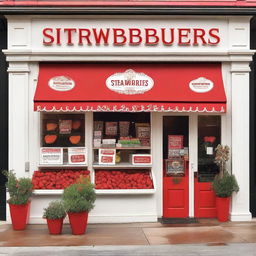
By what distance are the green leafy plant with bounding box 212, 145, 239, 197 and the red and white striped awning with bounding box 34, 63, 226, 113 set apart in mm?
973

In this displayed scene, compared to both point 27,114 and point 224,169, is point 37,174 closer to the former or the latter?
point 27,114

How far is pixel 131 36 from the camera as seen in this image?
1096 centimetres

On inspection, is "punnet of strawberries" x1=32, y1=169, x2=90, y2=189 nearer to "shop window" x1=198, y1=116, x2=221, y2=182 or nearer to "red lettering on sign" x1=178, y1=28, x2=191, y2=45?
"shop window" x1=198, y1=116, x2=221, y2=182

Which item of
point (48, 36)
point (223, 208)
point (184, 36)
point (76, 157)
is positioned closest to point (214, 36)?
point (184, 36)

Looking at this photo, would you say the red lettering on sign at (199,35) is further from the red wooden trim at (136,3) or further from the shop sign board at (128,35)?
the red wooden trim at (136,3)

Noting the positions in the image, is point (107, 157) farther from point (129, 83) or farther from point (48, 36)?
point (48, 36)

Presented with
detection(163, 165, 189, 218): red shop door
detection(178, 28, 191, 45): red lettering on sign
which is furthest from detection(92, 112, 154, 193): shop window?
detection(178, 28, 191, 45): red lettering on sign

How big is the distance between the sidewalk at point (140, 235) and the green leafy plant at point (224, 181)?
739 mm

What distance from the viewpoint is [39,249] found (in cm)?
830

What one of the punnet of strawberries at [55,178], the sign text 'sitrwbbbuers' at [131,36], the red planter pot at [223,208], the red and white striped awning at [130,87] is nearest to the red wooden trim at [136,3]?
the sign text 'sitrwbbbuers' at [131,36]

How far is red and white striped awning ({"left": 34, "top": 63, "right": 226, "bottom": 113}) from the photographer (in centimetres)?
1055

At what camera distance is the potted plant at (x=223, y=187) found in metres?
10.7

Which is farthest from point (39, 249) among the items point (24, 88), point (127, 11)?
point (127, 11)

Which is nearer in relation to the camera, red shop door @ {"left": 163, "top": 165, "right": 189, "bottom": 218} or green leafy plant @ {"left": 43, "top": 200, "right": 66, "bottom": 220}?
green leafy plant @ {"left": 43, "top": 200, "right": 66, "bottom": 220}
